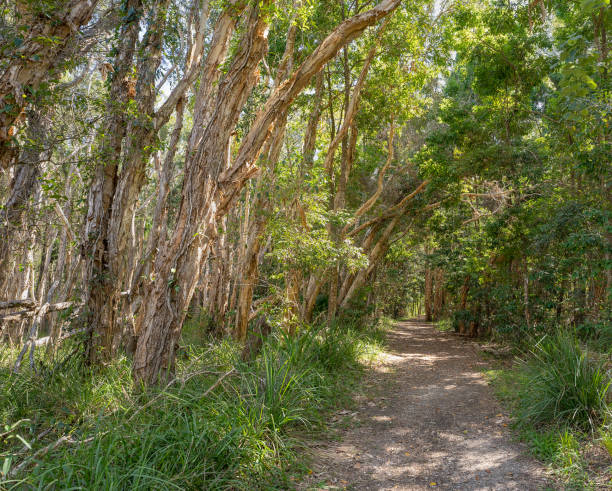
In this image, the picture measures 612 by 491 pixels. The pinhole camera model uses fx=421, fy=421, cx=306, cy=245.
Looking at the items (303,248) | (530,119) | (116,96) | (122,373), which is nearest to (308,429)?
(122,373)

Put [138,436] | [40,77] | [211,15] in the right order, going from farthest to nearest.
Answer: [211,15] < [40,77] < [138,436]

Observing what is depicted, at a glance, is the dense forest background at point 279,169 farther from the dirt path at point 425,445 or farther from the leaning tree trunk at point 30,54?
the dirt path at point 425,445

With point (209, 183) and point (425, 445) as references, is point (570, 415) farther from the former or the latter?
point (209, 183)

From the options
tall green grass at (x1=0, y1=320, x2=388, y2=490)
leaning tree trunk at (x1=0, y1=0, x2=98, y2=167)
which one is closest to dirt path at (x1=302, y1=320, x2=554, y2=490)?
tall green grass at (x1=0, y1=320, x2=388, y2=490)

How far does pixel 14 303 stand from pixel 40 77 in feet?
10.7

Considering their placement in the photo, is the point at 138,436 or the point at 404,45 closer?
the point at 138,436

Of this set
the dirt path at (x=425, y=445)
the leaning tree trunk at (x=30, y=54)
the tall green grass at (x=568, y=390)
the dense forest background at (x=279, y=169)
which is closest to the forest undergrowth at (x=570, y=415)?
the tall green grass at (x=568, y=390)

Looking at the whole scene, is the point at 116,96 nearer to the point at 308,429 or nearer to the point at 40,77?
the point at 40,77

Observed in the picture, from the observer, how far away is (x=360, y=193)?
51.9 feet

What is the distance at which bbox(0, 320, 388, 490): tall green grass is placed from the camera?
2854 millimetres

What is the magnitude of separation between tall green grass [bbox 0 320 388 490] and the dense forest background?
16cm

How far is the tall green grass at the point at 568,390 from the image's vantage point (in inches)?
174

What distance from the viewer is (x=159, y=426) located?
11.3 feet

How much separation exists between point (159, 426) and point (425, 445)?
2992 millimetres
